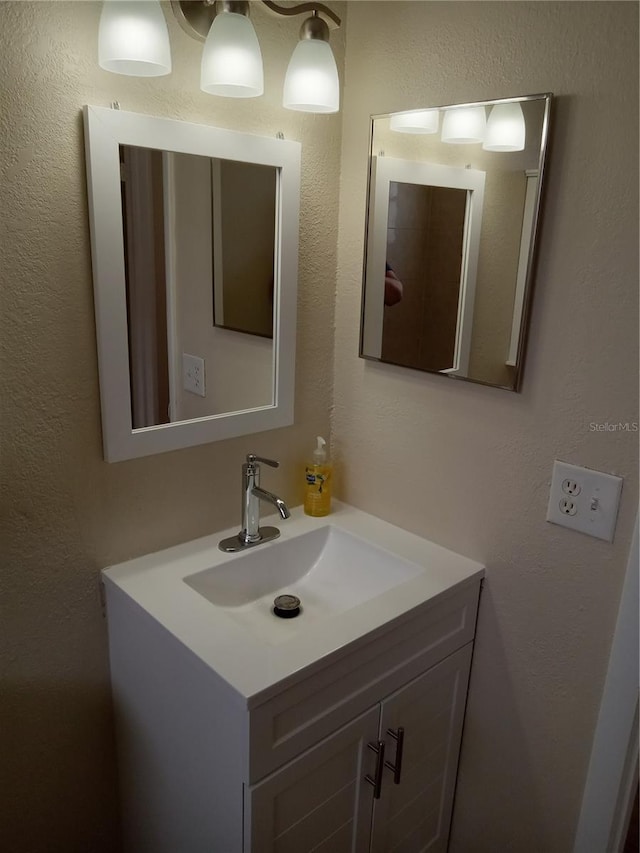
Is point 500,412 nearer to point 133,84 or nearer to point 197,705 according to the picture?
point 197,705

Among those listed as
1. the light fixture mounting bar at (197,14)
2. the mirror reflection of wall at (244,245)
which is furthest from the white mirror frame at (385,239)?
the light fixture mounting bar at (197,14)

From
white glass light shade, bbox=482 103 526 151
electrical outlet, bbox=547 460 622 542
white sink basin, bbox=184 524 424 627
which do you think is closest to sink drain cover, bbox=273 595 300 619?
white sink basin, bbox=184 524 424 627

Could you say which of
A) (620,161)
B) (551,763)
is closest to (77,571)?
(551,763)

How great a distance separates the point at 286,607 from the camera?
1.36m

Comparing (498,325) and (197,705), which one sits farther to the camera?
(498,325)

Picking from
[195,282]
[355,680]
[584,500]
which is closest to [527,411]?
[584,500]

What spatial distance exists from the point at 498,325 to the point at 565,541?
45 centimetres

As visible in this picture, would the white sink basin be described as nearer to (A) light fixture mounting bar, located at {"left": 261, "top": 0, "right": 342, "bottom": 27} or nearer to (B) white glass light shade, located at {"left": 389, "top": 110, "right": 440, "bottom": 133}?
(B) white glass light shade, located at {"left": 389, "top": 110, "right": 440, "bottom": 133}

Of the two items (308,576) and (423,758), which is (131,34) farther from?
(423,758)

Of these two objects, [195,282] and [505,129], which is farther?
[195,282]

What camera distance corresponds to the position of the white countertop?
106cm

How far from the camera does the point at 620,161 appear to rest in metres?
1.06

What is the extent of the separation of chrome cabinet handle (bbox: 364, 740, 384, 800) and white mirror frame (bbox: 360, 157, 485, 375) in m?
0.78

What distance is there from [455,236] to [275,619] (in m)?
0.89
